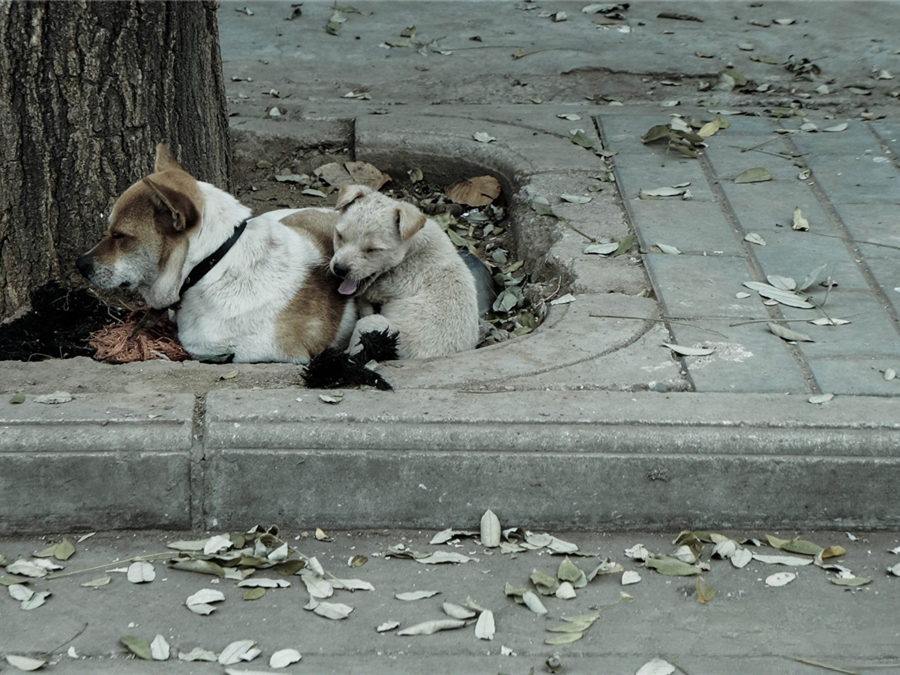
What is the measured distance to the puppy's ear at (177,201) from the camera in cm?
400

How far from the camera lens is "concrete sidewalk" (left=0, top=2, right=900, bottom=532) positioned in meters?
3.56

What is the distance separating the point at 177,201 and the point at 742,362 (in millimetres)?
2184

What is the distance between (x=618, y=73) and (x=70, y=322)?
14.4 ft

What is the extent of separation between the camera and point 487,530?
359cm

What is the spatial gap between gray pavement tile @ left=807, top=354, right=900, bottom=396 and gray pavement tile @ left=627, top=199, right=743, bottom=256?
3.29 feet

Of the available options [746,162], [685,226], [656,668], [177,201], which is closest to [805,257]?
[685,226]

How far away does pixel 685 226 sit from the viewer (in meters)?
5.20

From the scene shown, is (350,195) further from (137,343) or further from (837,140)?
(837,140)

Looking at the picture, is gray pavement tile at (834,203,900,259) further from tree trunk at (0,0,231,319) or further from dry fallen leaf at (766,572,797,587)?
tree trunk at (0,0,231,319)

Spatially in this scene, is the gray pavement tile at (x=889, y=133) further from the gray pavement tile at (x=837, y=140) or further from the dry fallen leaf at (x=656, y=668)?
the dry fallen leaf at (x=656, y=668)

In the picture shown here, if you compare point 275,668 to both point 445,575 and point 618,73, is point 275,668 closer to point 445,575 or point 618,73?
point 445,575

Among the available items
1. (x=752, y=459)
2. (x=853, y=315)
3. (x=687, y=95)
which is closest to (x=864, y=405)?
(x=752, y=459)

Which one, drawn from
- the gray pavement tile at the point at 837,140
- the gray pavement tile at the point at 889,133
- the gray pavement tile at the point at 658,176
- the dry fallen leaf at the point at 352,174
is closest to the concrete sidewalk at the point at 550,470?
the gray pavement tile at the point at 658,176

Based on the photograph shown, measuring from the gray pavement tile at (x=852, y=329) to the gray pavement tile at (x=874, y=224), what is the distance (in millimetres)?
474
